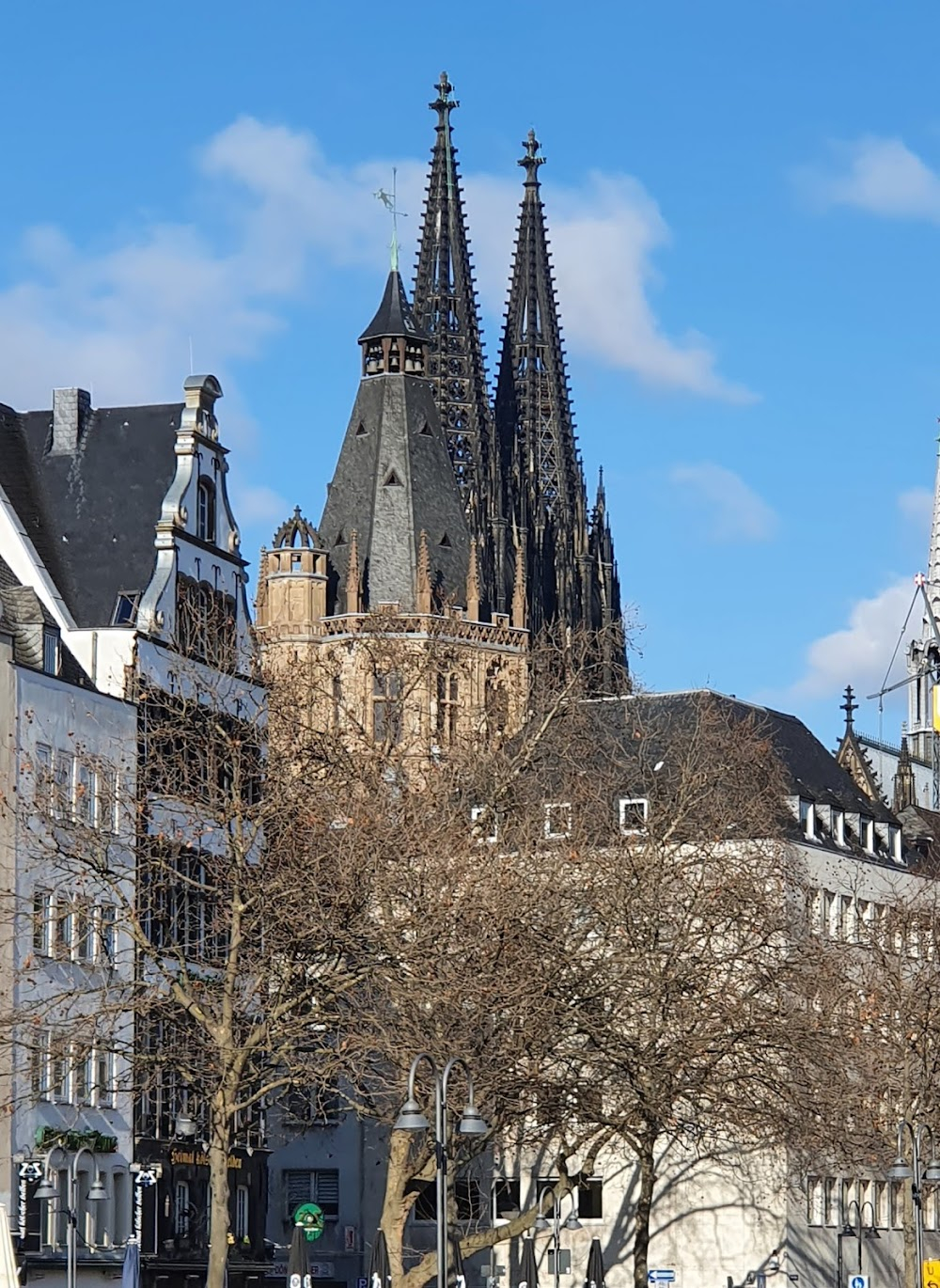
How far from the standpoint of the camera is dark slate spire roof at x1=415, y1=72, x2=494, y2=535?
16388 centimetres

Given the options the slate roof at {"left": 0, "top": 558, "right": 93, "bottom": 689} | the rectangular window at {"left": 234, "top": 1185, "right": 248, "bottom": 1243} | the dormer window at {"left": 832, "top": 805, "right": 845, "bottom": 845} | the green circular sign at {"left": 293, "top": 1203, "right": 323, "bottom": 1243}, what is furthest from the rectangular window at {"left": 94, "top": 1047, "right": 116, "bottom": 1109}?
the dormer window at {"left": 832, "top": 805, "right": 845, "bottom": 845}

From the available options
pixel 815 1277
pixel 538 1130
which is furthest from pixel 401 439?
pixel 538 1130

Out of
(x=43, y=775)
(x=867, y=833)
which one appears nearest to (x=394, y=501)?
(x=867, y=833)

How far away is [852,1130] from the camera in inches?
3022

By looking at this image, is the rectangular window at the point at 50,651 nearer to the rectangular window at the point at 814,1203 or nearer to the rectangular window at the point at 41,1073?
the rectangular window at the point at 41,1073

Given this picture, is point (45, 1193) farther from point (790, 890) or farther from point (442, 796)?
point (790, 890)

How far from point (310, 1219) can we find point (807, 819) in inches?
788

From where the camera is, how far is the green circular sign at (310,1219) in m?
90.6

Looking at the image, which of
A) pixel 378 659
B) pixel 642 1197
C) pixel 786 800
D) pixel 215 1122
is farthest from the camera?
pixel 786 800

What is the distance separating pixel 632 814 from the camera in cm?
7925

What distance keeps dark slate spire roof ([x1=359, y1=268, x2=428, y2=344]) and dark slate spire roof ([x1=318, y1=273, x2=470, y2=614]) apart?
183mm

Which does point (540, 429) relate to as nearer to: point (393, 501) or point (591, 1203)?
point (393, 501)

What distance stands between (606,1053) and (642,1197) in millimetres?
4737

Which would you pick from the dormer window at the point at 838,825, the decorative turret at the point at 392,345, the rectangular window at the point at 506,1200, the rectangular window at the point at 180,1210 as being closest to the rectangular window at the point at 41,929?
the rectangular window at the point at 180,1210
